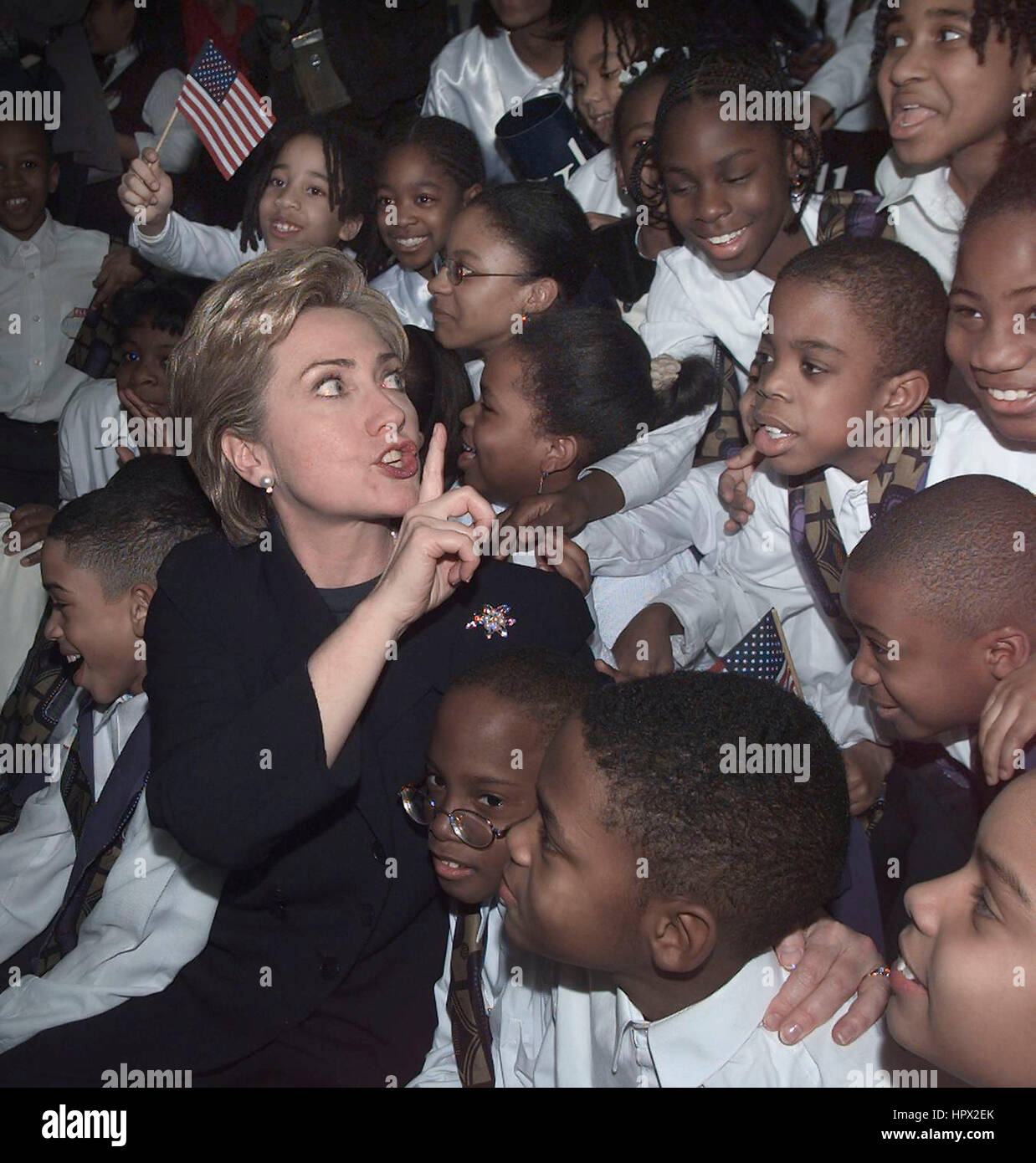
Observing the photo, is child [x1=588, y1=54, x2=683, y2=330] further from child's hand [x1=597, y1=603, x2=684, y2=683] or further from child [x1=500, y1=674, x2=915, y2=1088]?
child [x1=500, y1=674, x2=915, y2=1088]

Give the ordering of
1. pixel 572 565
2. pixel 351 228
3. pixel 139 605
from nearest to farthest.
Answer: pixel 572 565 < pixel 139 605 < pixel 351 228

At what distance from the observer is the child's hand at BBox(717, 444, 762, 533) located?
252 cm

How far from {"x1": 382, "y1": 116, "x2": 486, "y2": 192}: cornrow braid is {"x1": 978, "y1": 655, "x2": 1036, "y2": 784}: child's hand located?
2382 mm

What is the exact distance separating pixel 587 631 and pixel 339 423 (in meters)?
0.56

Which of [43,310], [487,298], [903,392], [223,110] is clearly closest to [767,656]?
[903,392]

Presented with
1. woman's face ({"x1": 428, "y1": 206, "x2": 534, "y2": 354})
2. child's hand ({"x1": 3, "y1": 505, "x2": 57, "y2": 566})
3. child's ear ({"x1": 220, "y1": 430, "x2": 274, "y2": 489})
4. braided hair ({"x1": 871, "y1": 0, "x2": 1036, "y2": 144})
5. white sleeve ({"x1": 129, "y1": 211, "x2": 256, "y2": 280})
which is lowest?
child's ear ({"x1": 220, "y1": 430, "x2": 274, "y2": 489})

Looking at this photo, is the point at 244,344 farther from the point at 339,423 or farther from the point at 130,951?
the point at 130,951

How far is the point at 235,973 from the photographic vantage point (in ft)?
6.06

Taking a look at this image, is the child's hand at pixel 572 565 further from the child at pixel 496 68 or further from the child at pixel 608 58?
the child at pixel 496 68

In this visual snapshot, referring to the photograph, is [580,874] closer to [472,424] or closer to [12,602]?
[472,424]

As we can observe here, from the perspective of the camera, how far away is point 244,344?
1876mm

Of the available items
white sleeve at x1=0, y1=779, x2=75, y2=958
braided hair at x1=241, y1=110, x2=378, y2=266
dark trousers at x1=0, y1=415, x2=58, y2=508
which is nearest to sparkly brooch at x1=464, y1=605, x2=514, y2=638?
white sleeve at x1=0, y1=779, x2=75, y2=958

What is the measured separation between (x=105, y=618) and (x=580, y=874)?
1372 millimetres

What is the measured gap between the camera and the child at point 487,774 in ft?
5.63
